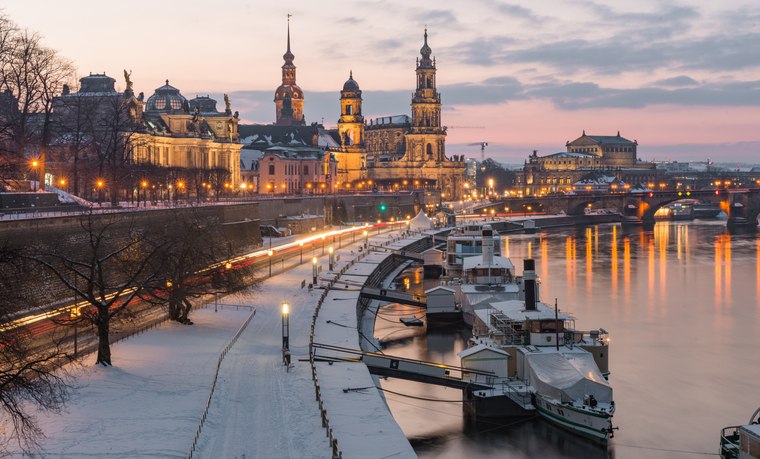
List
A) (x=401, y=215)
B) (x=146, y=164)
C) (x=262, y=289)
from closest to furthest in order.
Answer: (x=262, y=289)
(x=146, y=164)
(x=401, y=215)

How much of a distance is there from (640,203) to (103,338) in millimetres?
161039

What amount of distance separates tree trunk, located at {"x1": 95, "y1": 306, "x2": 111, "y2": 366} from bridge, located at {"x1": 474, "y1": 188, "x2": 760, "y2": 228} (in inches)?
5891

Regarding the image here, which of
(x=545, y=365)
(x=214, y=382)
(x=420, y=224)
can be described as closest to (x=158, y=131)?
(x=420, y=224)

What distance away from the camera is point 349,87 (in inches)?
7559

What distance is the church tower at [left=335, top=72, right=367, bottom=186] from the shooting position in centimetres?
18475

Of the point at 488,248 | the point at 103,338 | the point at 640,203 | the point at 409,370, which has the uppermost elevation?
the point at 640,203

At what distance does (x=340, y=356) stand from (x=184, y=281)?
12028mm

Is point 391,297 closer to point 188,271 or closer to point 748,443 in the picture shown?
point 188,271

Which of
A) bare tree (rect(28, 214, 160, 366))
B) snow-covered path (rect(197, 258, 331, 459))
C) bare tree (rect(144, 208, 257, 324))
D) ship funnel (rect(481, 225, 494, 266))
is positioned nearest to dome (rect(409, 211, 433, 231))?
ship funnel (rect(481, 225, 494, 266))

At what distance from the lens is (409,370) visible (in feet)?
132

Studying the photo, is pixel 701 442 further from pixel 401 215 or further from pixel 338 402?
pixel 401 215

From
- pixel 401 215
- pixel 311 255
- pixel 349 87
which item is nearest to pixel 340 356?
pixel 311 255

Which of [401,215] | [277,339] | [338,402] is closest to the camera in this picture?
[338,402]

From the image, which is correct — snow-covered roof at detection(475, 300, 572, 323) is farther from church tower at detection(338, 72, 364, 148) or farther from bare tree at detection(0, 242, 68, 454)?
church tower at detection(338, 72, 364, 148)
